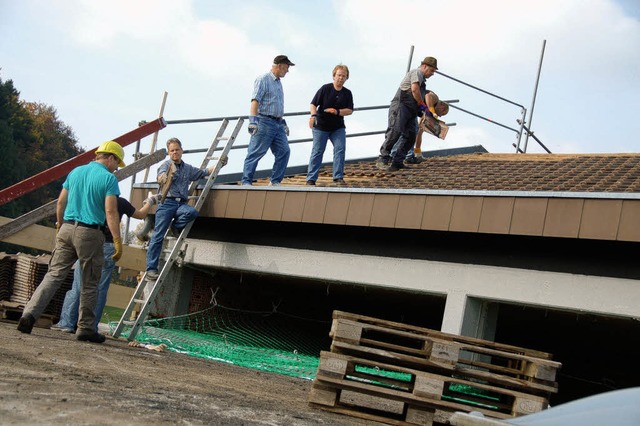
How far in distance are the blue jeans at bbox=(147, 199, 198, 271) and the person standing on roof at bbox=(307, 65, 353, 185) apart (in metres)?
1.74

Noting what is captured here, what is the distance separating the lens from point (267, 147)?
1159 centimetres

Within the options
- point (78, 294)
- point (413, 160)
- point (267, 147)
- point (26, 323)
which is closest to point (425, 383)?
point (26, 323)

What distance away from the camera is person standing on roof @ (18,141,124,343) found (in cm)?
856

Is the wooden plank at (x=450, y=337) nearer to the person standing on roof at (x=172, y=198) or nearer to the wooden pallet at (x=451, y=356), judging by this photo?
the wooden pallet at (x=451, y=356)

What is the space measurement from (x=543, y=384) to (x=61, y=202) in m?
5.44

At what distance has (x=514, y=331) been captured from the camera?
13.2 metres

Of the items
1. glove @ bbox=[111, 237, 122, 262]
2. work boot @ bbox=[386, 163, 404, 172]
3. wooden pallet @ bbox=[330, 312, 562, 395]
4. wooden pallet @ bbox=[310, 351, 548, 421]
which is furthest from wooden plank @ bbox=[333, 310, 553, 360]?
work boot @ bbox=[386, 163, 404, 172]

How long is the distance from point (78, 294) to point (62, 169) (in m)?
2.46

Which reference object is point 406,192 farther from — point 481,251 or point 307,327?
point 307,327

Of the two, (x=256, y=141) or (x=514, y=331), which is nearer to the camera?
(x=256, y=141)

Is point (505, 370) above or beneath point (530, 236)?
beneath

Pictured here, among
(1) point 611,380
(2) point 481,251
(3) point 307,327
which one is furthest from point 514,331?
(2) point 481,251

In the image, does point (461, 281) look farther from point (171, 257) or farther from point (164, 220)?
point (164, 220)

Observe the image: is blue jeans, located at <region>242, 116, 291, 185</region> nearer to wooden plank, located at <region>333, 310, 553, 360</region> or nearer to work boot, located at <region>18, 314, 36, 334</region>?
work boot, located at <region>18, 314, 36, 334</region>
